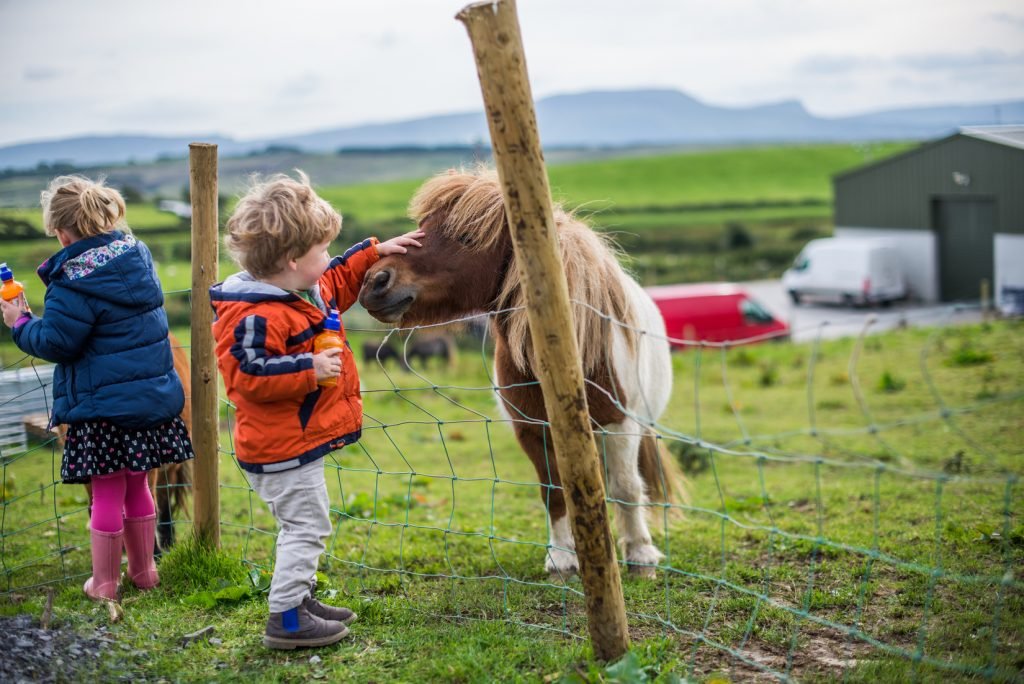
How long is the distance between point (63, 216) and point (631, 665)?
2.97 meters

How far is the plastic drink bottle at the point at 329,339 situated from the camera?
3.00 m

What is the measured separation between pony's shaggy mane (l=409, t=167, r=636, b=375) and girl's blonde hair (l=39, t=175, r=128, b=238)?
1348 mm

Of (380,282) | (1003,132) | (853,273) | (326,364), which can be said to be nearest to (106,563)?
(326,364)

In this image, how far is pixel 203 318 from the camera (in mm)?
4059

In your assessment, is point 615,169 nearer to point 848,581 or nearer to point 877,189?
point 877,189

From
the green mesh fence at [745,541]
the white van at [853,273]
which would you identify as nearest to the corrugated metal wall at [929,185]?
the white van at [853,273]

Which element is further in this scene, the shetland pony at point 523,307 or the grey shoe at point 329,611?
the shetland pony at point 523,307

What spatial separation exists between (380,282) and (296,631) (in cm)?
150

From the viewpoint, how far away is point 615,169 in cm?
8006

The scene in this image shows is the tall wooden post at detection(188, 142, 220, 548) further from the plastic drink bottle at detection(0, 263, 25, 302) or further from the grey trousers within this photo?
the grey trousers

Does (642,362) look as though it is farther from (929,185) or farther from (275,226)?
(929,185)

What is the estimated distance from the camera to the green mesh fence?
3094 millimetres

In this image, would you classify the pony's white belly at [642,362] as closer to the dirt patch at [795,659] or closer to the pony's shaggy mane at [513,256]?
the pony's shaggy mane at [513,256]

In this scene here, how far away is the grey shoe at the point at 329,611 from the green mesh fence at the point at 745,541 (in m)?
0.39
